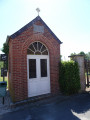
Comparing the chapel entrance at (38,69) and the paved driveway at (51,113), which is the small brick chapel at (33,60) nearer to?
the chapel entrance at (38,69)

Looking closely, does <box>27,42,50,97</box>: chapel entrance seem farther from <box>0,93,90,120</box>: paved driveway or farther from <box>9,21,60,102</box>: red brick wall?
<box>0,93,90,120</box>: paved driveway

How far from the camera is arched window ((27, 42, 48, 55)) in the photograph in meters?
5.57

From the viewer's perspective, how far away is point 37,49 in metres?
5.77

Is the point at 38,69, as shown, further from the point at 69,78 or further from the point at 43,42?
the point at 69,78

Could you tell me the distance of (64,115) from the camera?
3.59 m

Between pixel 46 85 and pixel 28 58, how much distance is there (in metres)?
2.19

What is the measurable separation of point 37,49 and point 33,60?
0.78m

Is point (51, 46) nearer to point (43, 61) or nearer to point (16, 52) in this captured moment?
point (43, 61)

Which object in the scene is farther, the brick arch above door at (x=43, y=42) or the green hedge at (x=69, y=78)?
the green hedge at (x=69, y=78)

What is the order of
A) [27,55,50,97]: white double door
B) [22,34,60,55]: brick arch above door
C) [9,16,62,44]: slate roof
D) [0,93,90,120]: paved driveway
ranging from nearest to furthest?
[0,93,90,120]: paved driveway < [9,16,62,44]: slate roof < [22,34,60,55]: brick arch above door < [27,55,50,97]: white double door

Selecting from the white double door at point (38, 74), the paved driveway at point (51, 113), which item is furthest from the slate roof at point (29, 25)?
the paved driveway at point (51, 113)

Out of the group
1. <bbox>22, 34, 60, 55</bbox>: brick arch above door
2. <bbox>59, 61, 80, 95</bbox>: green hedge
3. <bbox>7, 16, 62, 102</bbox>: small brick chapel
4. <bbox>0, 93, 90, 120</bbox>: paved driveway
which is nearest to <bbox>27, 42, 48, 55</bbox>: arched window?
<bbox>7, 16, 62, 102</bbox>: small brick chapel

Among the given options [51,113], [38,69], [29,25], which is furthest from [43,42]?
[51,113]

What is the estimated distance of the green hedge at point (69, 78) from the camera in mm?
5742
